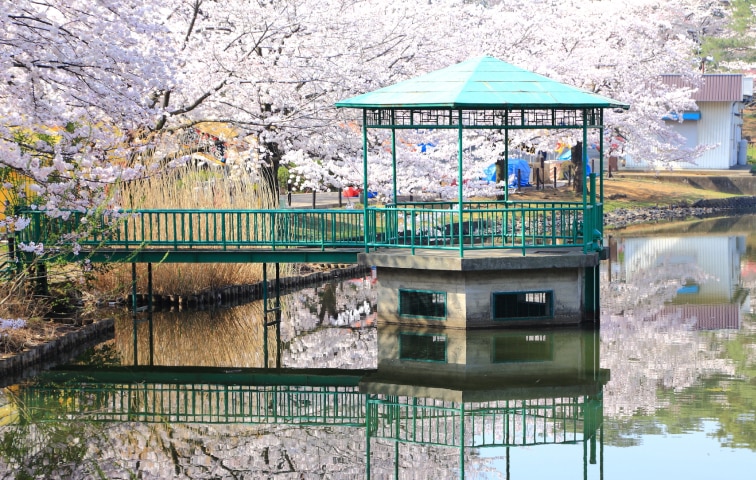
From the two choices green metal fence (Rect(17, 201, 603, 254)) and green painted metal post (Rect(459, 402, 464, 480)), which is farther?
green metal fence (Rect(17, 201, 603, 254))

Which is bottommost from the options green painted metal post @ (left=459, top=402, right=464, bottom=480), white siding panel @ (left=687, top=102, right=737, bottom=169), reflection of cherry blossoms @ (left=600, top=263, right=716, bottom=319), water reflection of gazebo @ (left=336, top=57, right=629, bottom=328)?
green painted metal post @ (left=459, top=402, right=464, bottom=480)

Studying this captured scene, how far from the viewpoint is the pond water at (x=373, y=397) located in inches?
554

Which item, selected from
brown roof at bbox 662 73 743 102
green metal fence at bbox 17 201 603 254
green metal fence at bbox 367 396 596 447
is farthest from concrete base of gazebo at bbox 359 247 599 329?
brown roof at bbox 662 73 743 102

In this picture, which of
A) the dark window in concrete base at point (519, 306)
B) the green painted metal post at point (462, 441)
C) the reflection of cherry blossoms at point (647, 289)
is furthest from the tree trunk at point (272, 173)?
the green painted metal post at point (462, 441)

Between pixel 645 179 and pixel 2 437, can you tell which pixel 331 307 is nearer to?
pixel 2 437

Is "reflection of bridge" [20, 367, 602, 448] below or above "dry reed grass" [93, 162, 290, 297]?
below

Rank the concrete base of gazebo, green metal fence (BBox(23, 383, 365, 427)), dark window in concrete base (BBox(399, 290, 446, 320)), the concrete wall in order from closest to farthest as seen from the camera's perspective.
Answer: green metal fence (BBox(23, 383, 365, 427)), the concrete base of gazebo, the concrete wall, dark window in concrete base (BBox(399, 290, 446, 320))

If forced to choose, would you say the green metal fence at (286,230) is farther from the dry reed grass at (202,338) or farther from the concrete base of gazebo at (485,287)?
the dry reed grass at (202,338)

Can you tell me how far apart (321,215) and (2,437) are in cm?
902

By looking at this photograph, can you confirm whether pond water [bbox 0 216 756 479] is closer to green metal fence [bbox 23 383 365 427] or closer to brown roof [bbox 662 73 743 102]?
green metal fence [bbox 23 383 365 427]

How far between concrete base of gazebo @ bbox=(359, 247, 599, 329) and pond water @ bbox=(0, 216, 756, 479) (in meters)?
0.43

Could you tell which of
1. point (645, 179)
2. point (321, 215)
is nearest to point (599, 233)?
point (321, 215)

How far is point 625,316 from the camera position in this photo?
76.8 ft

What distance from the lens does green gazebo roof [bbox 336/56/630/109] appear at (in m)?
20.4
